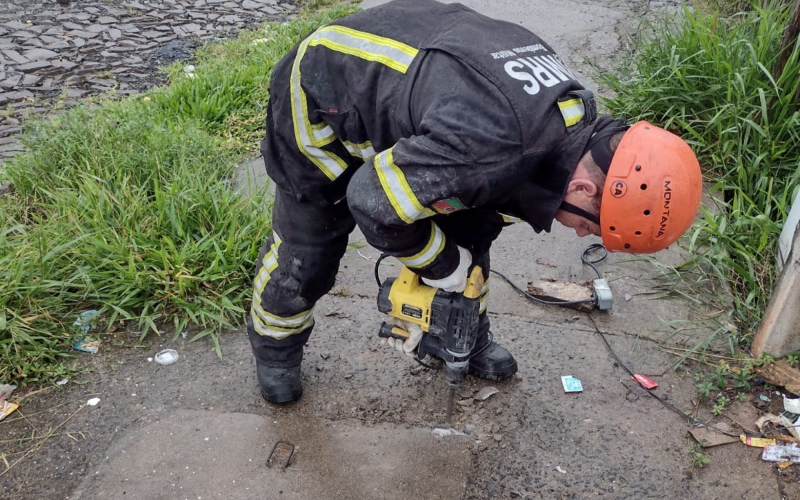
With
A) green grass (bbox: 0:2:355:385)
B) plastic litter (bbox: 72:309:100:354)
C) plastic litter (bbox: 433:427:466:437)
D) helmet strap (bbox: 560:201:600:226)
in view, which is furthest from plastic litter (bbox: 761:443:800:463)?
plastic litter (bbox: 72:309:100:354)

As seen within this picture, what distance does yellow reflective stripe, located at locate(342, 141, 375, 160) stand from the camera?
81.7 inches

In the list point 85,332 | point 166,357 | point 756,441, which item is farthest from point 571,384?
point 85,332

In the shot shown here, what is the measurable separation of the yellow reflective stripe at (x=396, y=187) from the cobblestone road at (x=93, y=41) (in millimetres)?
3674

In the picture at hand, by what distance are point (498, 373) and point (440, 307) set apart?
632mm

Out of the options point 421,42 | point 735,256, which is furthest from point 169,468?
point 735,256

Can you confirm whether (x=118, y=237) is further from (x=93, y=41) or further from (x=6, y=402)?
(x=93, y=41)

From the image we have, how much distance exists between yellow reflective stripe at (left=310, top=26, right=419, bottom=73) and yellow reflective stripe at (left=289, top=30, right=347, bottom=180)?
0.26 feet

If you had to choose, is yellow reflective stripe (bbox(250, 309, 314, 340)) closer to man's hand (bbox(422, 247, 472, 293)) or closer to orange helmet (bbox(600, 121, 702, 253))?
man's hand (bbox(422, 247, 472, 293))

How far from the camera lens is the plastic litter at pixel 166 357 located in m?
3.01

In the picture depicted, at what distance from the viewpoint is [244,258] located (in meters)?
3.31

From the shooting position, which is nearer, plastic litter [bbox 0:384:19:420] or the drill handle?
the drill handle

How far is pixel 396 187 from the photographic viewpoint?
1.81 metres

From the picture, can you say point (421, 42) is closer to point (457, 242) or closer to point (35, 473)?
point (457, 242)

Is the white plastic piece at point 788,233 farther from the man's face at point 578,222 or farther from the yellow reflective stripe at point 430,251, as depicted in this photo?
the yellow reflective stripe at point 430,251
